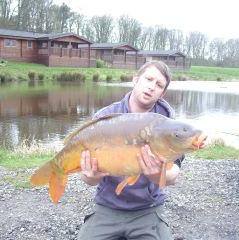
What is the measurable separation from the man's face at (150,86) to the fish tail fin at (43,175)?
2.73ft

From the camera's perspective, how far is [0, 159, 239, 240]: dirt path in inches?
202

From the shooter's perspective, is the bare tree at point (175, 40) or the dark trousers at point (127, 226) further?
the bare tree at point (175, 40)

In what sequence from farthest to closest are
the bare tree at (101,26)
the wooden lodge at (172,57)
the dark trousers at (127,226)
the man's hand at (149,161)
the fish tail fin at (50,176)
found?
the bare tree at (101,26), the wooden lodge at (172,57), the dark trousers at (127,226), the fish tail fin at (50,176), the man's hand at (149,161)

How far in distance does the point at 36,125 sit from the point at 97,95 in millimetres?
11735

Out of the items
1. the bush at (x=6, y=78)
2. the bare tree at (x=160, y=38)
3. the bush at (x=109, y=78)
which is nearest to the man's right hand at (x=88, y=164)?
the bush at (x=6, y=78)

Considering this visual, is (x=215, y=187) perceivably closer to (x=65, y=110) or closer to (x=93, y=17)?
(x=65, y=110)

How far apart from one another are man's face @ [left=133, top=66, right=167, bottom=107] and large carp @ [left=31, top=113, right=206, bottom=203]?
0.43 metres

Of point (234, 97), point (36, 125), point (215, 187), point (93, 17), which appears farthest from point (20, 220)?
point (93, 17)

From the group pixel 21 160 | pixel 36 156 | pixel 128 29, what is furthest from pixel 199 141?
pixel 128 29

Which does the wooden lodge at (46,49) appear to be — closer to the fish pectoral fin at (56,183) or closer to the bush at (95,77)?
the bush at (95,77)

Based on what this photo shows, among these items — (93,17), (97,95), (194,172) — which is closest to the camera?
(194,172)

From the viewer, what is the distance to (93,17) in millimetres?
82562

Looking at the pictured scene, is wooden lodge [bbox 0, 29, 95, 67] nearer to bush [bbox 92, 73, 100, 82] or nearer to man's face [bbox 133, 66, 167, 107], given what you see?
bush [bbox 92, 73, 100, 82]

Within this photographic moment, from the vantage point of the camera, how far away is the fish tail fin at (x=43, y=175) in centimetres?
300
